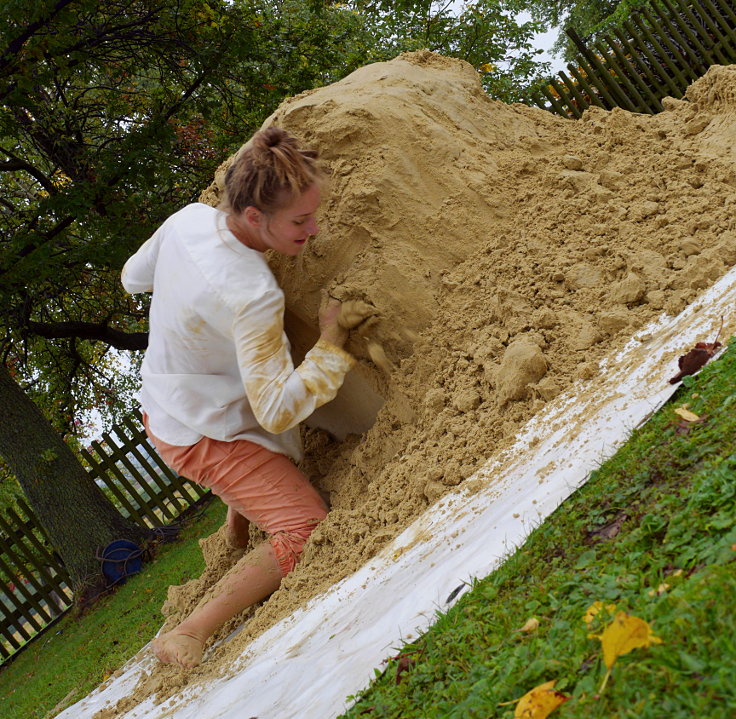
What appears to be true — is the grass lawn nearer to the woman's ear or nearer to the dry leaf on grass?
the dry leaf on grass

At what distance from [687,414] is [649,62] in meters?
7.76

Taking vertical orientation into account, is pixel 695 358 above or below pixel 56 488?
below

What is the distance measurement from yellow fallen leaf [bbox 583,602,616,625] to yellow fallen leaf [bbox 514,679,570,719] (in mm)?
179

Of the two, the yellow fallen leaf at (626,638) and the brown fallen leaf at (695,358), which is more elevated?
the yellow fallen leaf at (626,638)

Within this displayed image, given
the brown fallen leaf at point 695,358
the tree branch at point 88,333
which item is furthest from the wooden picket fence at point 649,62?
the brown fallen leaf at point 695,358

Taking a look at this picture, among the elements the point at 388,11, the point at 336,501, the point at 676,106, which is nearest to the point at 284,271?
the point at 336,501

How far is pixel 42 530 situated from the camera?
388 inches

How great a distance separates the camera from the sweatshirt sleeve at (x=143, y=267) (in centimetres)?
389

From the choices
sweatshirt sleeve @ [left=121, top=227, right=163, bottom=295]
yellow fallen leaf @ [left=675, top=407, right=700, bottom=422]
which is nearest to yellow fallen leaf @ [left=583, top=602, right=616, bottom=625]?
yellow fallen leaf @ [left=675, top=407, right=700, bottom=422]

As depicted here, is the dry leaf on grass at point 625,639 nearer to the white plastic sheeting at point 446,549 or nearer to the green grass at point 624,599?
the green grass at point 624,599

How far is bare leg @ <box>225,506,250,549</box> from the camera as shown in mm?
4523

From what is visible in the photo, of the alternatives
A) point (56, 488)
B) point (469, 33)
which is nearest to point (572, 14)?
point (469, 33)

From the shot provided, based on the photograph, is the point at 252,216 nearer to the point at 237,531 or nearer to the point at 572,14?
the point at 237,531

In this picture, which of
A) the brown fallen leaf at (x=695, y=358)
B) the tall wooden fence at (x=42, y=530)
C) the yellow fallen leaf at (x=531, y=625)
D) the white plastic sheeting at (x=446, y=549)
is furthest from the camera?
the tall wooden fence at (x=42, y=530)
